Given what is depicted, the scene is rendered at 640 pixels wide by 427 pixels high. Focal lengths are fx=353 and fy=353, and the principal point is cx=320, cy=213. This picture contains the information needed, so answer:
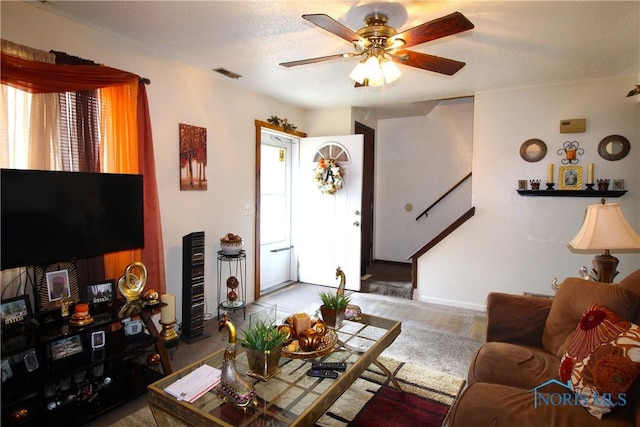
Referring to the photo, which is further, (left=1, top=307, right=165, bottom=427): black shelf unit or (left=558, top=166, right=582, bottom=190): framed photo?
(left=558, top=166, right=582, bottom=190): framed photo

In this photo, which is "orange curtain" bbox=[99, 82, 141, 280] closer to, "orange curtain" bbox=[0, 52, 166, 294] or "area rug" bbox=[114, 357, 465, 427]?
"orange curtain" bbox=[0, 52, 166, 294]

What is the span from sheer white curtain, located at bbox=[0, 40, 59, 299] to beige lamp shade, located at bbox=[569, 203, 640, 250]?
3498mm

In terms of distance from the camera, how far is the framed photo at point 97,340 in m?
2.20

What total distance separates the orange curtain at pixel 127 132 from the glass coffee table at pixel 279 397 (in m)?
1.24

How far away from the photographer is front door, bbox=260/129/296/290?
15.0ft

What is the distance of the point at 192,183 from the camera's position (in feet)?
11.2

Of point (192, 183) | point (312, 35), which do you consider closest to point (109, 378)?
point (192, 183)

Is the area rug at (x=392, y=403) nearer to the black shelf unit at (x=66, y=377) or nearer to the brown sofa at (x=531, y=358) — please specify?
the black shelf unit at (x=66, y=377)

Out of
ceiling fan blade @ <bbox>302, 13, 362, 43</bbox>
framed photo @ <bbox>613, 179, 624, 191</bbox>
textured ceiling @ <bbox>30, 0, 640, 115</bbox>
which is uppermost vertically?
textured ceiling @ <bbox>30, 0, 640, 115</bbox>

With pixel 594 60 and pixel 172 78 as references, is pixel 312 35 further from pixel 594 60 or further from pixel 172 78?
pixel 594 60

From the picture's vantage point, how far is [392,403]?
2199 mm

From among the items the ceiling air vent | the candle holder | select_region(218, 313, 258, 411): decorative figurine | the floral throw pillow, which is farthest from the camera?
the ceiling air vent

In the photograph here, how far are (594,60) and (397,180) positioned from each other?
10.1 feet

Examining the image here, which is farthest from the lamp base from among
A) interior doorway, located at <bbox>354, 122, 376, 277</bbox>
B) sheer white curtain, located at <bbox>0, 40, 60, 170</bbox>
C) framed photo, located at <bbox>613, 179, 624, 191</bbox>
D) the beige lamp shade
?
sheer white curtain, located at <bbox>0, 40, 60, 170</bbox>
